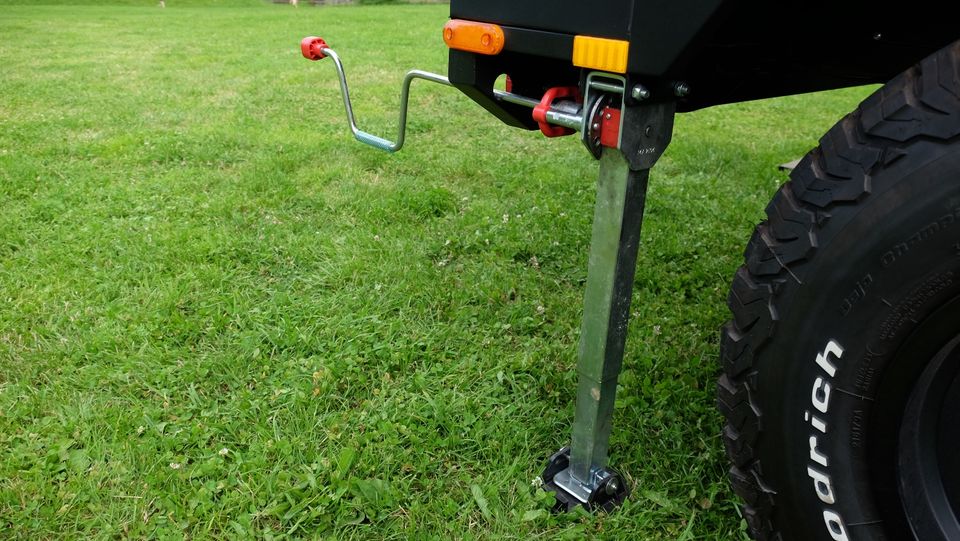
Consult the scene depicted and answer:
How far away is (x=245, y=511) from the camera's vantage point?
84.4 inches

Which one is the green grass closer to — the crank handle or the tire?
the tire

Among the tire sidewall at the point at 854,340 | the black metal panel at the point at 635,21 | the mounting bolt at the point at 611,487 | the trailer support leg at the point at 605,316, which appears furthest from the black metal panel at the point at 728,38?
the mounting bolt at the point at 611,487

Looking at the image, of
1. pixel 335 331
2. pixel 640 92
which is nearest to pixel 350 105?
pixel 335 331

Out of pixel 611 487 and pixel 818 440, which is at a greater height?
pixel 818 440

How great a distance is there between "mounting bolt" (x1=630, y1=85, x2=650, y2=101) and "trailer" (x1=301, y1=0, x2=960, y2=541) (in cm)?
1

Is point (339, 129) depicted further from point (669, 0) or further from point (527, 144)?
point (669, 0)

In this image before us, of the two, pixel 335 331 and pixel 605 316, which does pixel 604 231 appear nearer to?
pixel 605 316

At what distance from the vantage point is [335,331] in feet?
9.97

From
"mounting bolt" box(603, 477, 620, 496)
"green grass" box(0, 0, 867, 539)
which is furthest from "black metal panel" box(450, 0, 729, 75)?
"green grass" box(0, 0, 867, 539)

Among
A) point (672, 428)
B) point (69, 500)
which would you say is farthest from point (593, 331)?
point (69, 500)

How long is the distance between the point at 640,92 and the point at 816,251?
1.59 feet

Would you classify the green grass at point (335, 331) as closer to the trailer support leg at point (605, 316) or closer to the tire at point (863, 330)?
the trailer support leg at point (605, 316)

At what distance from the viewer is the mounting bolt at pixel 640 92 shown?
60.1 inches

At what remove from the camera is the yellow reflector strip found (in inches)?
58.4
